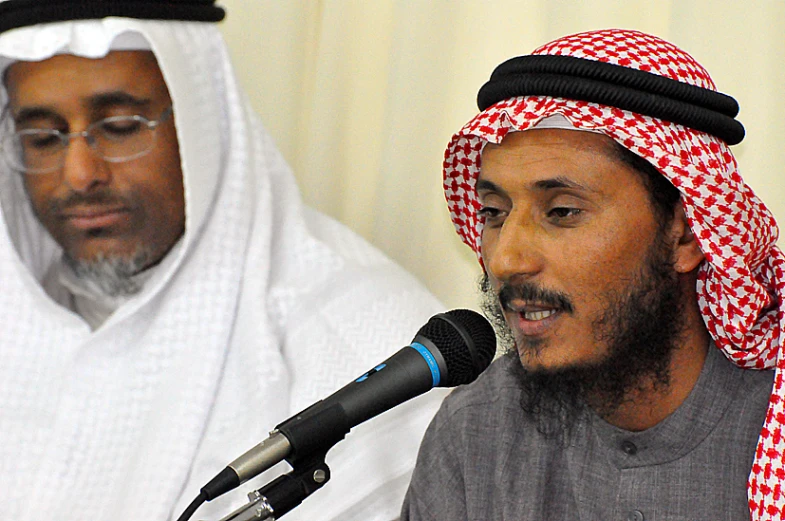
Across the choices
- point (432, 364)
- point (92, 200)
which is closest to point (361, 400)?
point (432, 364)

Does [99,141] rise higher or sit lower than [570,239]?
higher

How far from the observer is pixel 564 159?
6.06ft

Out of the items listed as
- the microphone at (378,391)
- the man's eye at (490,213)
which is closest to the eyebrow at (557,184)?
the man's eye at (490,213)

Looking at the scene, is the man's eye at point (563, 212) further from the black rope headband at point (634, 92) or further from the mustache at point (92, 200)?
the mustache at point (92, 200)

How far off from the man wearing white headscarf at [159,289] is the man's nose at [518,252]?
80cm

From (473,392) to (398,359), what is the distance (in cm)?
70

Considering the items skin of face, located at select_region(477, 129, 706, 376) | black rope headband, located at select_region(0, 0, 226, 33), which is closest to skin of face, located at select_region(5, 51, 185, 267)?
black rope headband, located at select_region(0, 0, 226, 33)

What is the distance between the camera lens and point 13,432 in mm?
2654

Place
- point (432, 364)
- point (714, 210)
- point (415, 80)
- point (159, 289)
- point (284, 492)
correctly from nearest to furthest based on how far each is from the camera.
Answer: point (284, 492)
point (432, 364)
point (714, 210)
point (159, 289)
point (415, 80)

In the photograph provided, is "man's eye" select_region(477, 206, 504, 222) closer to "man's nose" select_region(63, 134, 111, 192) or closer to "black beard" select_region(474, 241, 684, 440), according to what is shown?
"black beard" select_region(474, 241, 684, 440)

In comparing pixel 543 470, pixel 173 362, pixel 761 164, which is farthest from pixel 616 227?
pixel 173 362

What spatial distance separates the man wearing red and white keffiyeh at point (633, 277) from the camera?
1801mm

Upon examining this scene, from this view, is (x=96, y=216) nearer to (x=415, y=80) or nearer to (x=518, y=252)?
(x=415, y=80)

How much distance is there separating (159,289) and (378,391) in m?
1.39
